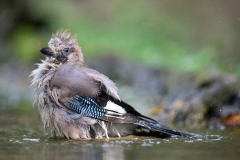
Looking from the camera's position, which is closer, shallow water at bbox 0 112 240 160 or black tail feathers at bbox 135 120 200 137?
shallow water at bbox 0 112 240 160

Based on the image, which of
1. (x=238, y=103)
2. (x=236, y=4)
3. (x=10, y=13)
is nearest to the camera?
(x=238, y=103)

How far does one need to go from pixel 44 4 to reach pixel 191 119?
33.4ft

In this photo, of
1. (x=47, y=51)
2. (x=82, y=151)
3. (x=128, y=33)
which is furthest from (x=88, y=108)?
(x=128, y=33)

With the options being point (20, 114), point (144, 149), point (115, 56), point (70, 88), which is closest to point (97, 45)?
point (115, 56)

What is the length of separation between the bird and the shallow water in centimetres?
24

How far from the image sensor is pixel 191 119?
28.0 ft

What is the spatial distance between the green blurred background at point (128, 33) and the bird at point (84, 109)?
4679mm

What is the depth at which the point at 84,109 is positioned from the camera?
6.78 m

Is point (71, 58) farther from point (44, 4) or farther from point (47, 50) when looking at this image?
point (44, 4)

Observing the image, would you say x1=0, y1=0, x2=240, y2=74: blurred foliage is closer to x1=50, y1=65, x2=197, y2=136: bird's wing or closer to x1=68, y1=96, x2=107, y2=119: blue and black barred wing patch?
x1=50, y1=65, x2=197, y2=136: bird's wing

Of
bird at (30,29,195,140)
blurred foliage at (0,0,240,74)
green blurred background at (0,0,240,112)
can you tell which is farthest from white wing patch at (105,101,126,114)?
blurred foliage at (0,0,240,74)

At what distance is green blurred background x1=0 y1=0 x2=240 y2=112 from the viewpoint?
43.8 ft

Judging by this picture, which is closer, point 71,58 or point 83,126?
point 83,126

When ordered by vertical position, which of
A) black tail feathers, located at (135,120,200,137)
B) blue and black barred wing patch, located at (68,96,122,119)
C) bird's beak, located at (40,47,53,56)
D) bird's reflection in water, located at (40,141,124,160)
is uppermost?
bird's beak, located at (40,47,53,56)
